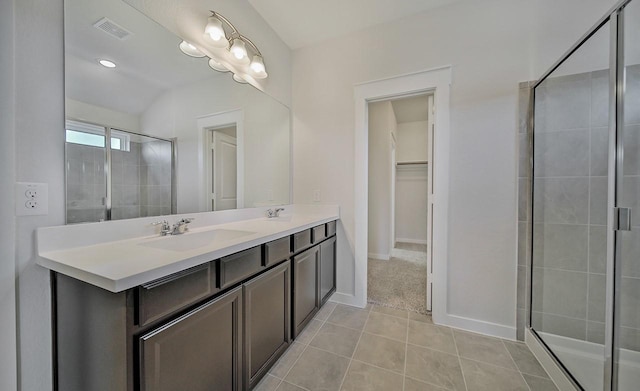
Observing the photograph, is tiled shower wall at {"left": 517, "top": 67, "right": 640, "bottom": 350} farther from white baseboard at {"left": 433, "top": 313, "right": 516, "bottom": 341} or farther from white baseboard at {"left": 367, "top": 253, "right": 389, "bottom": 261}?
white baseboard at {"left": 367, "top": 253, "right": 389, "bottom": 261}

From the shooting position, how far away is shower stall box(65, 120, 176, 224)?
98 centimetres

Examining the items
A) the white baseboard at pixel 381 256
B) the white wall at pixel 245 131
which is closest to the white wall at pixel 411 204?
the white baseboard at pixel 381 256

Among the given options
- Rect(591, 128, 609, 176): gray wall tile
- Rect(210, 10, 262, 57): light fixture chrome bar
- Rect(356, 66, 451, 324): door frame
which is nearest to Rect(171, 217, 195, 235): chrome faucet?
Rect(210, 10, 262, 57): light fixture chrome bar

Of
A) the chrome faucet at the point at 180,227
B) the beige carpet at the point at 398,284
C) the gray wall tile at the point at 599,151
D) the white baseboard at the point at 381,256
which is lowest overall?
the beige carpet at the point at 398,284

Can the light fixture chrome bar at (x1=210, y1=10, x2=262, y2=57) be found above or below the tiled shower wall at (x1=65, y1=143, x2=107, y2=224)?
above

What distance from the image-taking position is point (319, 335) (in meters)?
1.74

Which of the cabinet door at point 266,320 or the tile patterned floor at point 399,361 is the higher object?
the cabinet door at point 266,320

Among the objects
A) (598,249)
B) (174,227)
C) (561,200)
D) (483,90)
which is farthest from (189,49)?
(598,249)

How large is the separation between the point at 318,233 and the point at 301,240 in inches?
11.1

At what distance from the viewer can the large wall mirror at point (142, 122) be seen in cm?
100

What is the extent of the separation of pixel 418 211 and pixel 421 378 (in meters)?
3.93

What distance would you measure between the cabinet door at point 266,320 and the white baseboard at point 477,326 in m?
1.31

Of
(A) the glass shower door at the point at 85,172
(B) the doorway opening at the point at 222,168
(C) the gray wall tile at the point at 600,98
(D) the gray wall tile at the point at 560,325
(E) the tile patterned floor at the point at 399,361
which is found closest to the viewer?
(A) the glass shower door at the point at 85,172

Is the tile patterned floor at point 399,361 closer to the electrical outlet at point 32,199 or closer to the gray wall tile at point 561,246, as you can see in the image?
the gray wall tile at point 561,246
